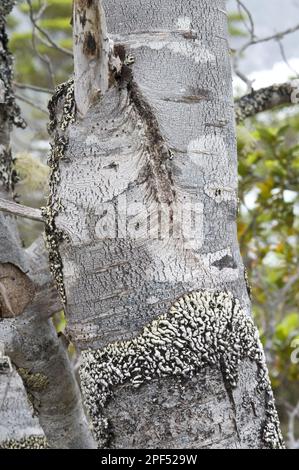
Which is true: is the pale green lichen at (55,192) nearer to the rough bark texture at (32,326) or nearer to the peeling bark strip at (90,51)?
the peeling bark strip at (90,51)

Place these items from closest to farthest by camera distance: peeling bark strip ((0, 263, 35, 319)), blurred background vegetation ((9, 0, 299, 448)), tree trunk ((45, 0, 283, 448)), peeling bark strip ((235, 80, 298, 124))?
1. tree trunk ((45, 0, 283, 448))
2. peeling bark strip ((0, 263, 35, 319))
3. peeling bark strip ((235, 80, 298, 124))
4. blurred background vegetation ((9, 0, 299, 448))

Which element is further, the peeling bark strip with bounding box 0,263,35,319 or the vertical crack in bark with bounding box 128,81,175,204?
the peeling bark strip with bounding box 0,263,35,319

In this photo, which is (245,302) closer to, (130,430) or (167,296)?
(167,296)

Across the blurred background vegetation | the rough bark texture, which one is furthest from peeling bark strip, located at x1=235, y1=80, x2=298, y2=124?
the rough bark texture

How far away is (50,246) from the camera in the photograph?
1.01m

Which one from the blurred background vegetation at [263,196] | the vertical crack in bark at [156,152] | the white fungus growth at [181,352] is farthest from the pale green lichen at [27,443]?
the vertical crack in bark at [156,152]

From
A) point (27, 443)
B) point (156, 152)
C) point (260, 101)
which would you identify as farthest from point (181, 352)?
point (260, 101)

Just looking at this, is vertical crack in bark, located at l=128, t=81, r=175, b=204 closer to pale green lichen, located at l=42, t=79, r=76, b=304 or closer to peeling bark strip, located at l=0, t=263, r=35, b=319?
pale green lichen, located at l=42, t=79, r=76, b=304

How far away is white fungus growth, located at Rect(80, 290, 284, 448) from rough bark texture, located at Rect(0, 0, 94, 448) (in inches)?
13.7

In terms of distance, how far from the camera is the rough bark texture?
1.27 metres

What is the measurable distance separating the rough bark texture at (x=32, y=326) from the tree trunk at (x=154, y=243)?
0.93ft

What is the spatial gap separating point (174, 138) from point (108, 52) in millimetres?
152

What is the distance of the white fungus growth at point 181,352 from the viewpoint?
0.91m

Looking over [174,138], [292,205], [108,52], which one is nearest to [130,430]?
[174,138]
